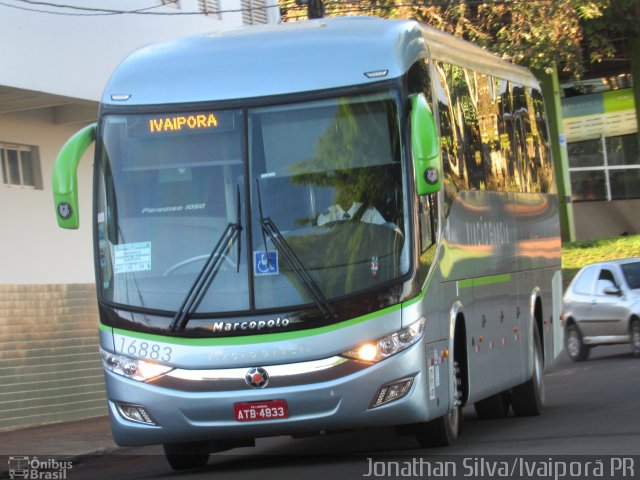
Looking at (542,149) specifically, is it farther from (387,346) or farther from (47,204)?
(47,204)

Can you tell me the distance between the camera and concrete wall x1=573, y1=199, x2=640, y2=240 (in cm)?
4353

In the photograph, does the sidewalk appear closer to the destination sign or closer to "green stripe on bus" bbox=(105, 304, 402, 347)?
"green stripe on bus" bbox=(105, 304, 402, 347)

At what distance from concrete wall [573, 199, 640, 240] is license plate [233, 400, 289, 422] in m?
34.7

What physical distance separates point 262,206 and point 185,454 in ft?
7.99

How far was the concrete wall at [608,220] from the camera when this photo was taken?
43531 millimetres

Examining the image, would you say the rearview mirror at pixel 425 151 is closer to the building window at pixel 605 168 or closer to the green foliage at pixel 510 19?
the green foliage at pixel 510 19

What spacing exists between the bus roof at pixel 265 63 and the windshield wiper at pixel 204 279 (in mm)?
1070

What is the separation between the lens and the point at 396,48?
10.6 meters

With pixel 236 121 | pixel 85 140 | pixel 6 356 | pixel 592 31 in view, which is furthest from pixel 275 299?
pixel 592 31

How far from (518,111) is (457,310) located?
4.36 metres

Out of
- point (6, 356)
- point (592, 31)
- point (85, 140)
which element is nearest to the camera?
point (85, 140)

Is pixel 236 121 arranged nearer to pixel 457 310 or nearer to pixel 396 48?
pixel 396 48

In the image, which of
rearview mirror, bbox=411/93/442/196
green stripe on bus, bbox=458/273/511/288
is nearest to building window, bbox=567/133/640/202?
green stripe on bus, bbox=458/273/511/288

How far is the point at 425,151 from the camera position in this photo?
10.1 m
